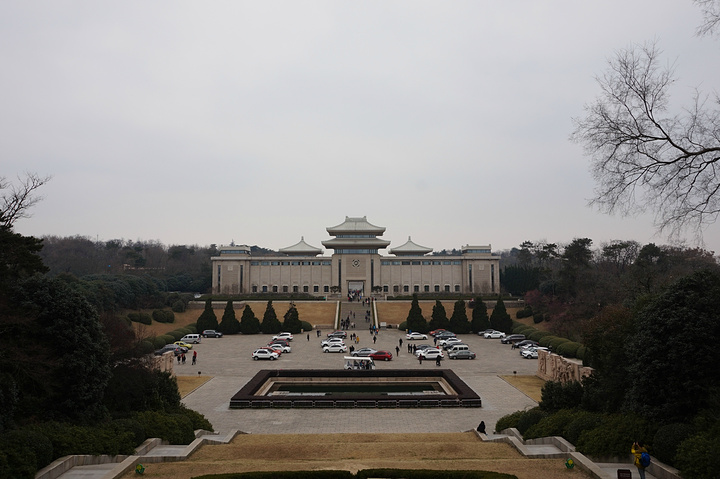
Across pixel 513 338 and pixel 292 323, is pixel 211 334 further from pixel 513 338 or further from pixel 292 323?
pixel 513 338

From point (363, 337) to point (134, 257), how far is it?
45.7m

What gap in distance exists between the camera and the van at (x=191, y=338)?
136ft

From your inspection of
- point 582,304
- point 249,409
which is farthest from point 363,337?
point 249,409

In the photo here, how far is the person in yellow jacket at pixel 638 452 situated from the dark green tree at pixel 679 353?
1164 mm

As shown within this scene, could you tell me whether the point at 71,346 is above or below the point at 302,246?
below

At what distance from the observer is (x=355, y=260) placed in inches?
2731

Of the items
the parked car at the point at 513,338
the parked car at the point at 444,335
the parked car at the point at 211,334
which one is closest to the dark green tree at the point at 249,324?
the parked car at the point at 211,334

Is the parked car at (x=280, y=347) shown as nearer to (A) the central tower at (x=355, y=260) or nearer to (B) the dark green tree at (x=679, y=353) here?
(B) the dark green tree at (x=679, y=353)

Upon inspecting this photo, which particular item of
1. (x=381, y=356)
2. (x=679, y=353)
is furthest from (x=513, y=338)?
(x=679, y=353)

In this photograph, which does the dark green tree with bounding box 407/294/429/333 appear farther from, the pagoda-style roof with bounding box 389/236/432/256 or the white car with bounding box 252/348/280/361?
the pagoda-style roof with bounding box 389/236/432/256

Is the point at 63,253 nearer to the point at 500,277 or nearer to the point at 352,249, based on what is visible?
the point at 352,249

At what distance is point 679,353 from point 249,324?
127 ft

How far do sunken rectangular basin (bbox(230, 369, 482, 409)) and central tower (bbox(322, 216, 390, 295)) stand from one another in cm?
4109

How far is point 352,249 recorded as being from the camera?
228 feet
